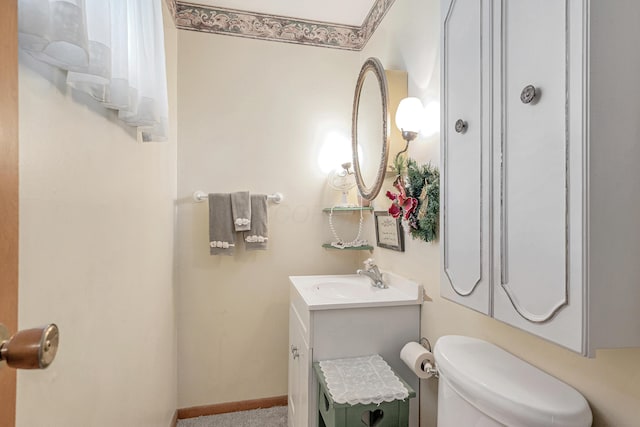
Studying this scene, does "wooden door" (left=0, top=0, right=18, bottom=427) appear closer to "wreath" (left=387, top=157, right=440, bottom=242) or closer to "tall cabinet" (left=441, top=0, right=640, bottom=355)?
"tall cabinet" (left=441, top=0, right=640, bottom=355)

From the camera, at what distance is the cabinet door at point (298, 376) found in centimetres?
144

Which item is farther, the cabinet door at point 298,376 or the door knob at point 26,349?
the cabinet door at point 298,376

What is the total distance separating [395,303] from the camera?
149cm

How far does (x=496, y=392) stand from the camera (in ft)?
2.53

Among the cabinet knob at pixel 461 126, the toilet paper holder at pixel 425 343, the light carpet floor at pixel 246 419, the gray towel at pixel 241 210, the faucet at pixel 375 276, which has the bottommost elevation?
the light carpet floor at pixel 246 419

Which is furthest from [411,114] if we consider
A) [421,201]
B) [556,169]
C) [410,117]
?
[556,169]

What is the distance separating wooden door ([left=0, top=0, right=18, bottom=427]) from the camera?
413 mm

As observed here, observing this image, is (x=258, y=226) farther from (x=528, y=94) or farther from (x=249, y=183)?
(x=528, y=94)

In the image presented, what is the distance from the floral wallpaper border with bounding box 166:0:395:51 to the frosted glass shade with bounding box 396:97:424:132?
78cm

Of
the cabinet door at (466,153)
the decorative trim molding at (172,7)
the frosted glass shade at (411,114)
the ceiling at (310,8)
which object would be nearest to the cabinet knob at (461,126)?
the cabinet door at (466,153)

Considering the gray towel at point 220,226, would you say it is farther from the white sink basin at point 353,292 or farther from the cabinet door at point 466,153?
the cabinet door at point 466,153

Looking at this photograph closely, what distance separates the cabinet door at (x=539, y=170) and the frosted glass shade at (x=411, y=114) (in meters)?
0.69

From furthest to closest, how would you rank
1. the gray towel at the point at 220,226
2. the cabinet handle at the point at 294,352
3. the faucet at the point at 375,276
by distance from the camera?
the gray towel at the point at 220,226 → the faucet at the point at 375,276 → the cabinet handle at the point at 294,352

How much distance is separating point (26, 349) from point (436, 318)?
52.4 inches
